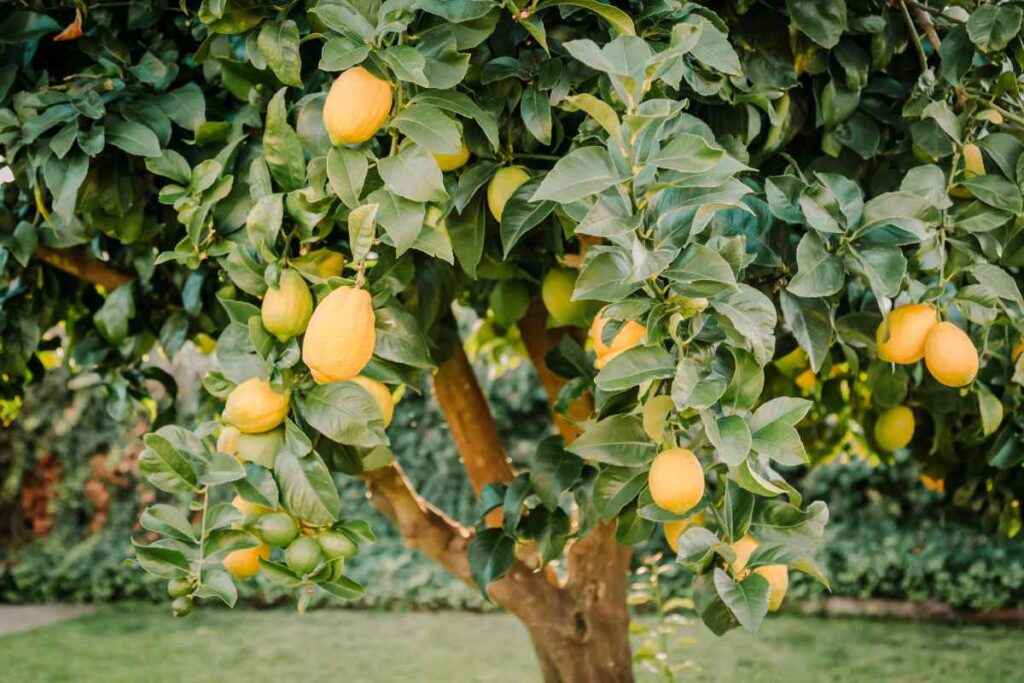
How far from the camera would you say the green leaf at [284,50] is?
3.06 ft

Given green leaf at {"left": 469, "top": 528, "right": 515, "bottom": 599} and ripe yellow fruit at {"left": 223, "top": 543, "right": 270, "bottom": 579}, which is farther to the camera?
green leaf at {"left": 469, "top": 528, "right": 515, "bottom": 599}

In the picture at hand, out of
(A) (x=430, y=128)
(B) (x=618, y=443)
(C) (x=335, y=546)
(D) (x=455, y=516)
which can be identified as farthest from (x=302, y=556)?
(D) (x=455, y=516)

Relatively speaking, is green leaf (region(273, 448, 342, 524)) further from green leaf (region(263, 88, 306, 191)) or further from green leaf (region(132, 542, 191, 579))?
green leaf (region(263, 88, 306, 191))

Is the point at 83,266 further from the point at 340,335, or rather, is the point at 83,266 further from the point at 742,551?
the point at 742,551

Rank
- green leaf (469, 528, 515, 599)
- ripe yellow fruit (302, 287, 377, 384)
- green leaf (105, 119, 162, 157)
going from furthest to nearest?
green leaf (469, 528, 515, 599)
green leaf (105, 119, 162, 157)
ripe yellow fruit (302, 287, 377, 384)

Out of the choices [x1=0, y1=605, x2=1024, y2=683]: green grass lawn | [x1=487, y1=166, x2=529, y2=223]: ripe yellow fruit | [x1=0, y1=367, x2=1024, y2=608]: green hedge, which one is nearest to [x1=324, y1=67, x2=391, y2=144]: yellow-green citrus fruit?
[x1=487, y1=166, x2=529, y2=223]: ripe yellow fruit

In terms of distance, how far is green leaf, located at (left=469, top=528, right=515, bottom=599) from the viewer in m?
1.23

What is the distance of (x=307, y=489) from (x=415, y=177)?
31 centimetres

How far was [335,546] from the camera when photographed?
960 mm

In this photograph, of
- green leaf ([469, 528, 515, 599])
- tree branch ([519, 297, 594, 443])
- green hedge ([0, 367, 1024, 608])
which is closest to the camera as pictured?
green leaf ([469, 528, 515, 599])

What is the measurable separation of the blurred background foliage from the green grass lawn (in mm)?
220

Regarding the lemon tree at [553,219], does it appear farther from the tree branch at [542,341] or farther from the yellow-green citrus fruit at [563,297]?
the tree branch at [542,341]

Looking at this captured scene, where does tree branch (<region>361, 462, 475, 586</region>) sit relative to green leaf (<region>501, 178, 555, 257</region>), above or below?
below

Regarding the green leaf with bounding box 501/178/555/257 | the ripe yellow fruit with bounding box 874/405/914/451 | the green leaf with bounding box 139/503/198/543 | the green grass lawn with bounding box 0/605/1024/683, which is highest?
the green leaf with bounding box 501/178/555/257
